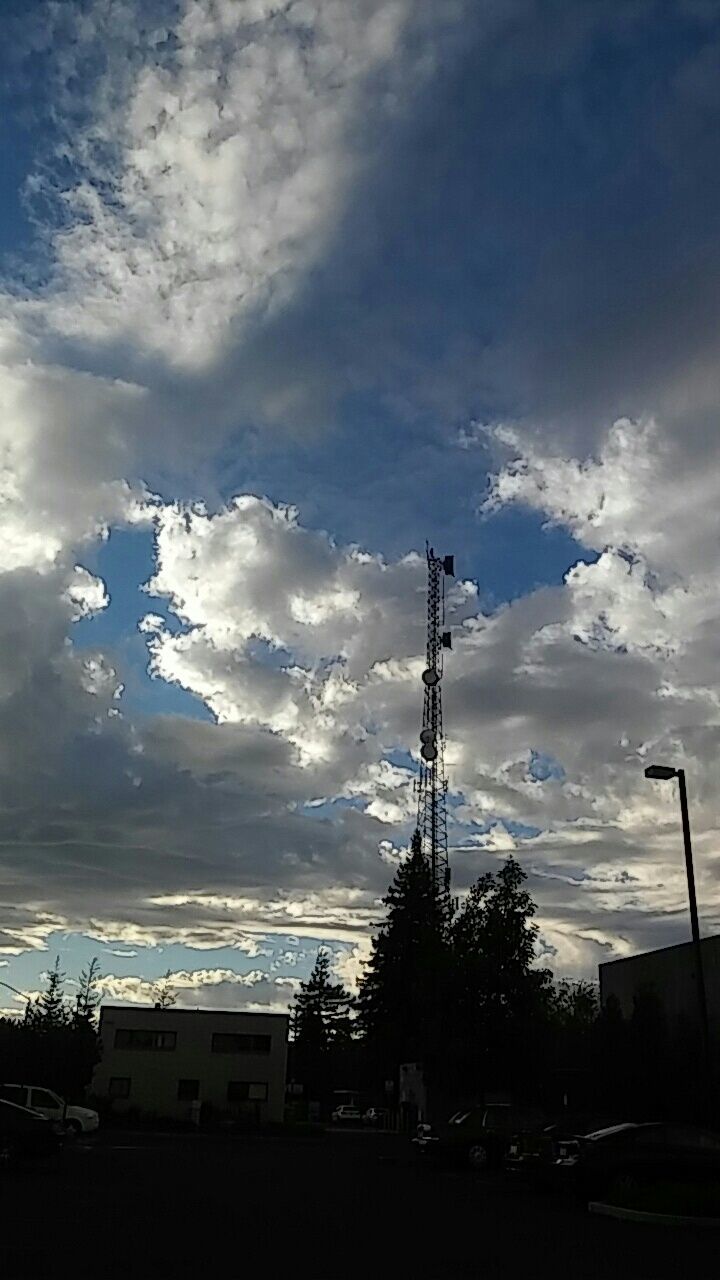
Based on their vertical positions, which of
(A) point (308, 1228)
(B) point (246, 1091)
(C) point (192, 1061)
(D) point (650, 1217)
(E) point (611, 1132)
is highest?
(C) point (192, 1061)

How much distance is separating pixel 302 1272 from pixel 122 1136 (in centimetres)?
4016

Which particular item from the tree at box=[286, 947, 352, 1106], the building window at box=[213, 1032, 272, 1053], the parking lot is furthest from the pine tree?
the parking lot

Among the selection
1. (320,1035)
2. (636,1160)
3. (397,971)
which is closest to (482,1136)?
(636,1160)

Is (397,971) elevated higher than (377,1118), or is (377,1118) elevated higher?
(397,971)

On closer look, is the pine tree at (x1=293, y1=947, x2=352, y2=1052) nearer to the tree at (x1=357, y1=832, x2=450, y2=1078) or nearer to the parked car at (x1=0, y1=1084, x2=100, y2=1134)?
the tree at (x1=357, y1=832, x2=450, y2=1078)

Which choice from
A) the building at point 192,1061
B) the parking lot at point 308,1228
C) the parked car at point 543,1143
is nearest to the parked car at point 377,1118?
the building at point 192,1061

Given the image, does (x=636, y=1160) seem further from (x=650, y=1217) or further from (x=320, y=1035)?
(x=320, y=1035)

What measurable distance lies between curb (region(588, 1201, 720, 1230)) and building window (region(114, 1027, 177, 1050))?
50879 mm

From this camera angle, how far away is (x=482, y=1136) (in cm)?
3209

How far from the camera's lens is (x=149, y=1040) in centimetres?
6894

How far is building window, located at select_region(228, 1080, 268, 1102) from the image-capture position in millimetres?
69000

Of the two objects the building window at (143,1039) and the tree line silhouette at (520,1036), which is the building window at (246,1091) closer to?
the building window at (143,1039)

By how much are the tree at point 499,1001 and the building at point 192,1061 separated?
97.9 feet

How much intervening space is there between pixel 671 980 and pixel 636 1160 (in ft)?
57.5
